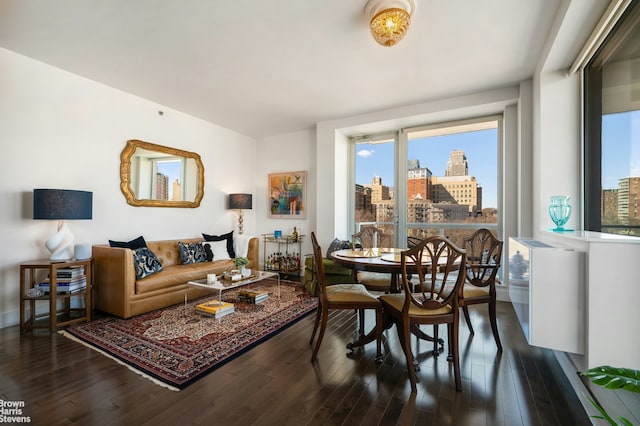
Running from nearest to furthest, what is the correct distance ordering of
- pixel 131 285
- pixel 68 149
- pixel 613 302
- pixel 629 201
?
pixel 613 302 → pixel 629 201 → pixel 131 285 → pixel 68 149

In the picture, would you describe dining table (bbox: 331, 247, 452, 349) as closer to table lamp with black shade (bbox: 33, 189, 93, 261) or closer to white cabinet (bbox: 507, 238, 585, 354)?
white cabinet (bbox: 507, 238, 585, 354)

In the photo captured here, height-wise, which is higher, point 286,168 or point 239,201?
point 286,168

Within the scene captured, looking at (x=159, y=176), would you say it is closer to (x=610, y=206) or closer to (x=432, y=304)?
(x=432, y=304)

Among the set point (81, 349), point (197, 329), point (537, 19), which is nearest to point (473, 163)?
point (537, 19)

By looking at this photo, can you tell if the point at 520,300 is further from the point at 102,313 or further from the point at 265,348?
the point at 102,313

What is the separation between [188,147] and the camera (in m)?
4.66

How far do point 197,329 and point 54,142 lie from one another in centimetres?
265

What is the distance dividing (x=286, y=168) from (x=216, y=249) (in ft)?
7.08

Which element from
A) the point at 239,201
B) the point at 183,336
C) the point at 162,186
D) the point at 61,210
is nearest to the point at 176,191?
the point at 162,186

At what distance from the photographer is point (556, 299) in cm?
176

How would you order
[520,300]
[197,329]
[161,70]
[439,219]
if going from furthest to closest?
[439,219] < [161,70] < [197,329] < [520,300]

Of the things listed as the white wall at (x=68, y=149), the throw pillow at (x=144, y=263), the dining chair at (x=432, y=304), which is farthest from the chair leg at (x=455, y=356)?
the white wall at (x=68, y=149)

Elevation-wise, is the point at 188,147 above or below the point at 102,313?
above

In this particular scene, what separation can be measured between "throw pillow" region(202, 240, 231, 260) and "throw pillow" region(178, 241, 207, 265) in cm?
9
